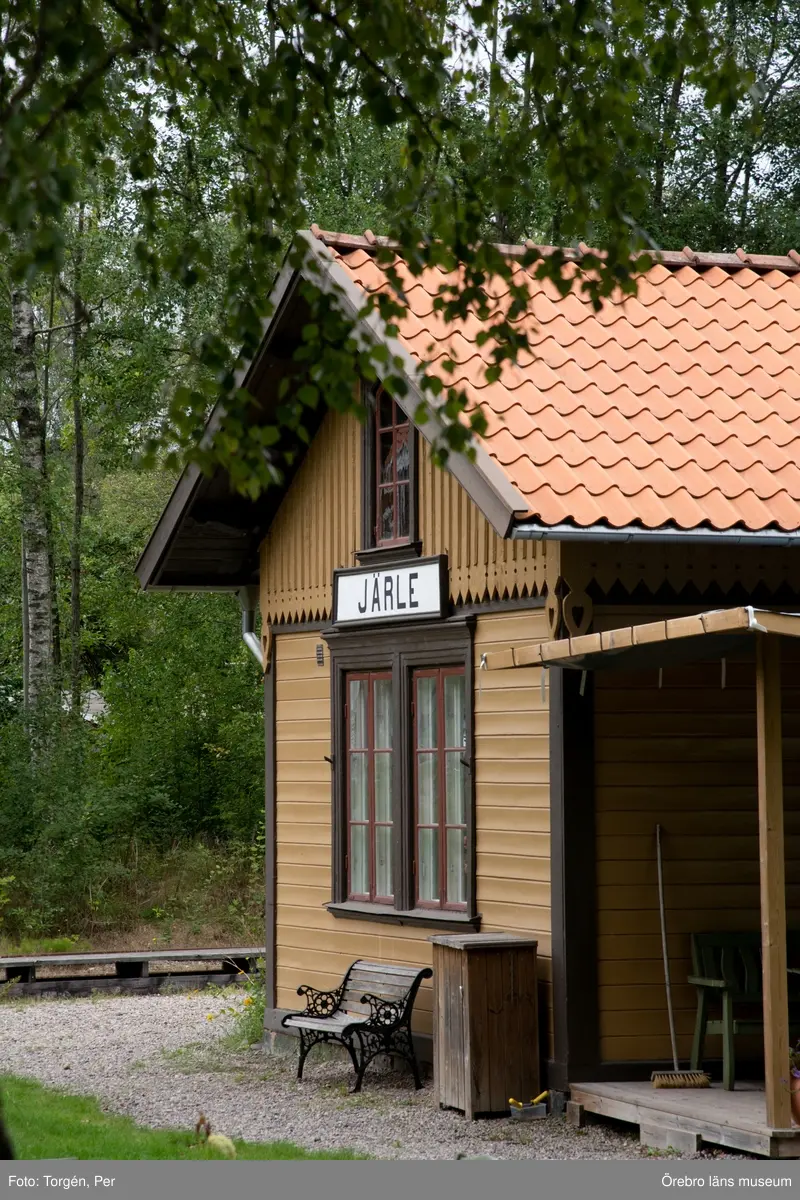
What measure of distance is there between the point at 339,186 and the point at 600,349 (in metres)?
14.7

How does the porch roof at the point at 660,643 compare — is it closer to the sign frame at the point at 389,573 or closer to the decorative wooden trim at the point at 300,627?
the sign frame at the point at 389,573

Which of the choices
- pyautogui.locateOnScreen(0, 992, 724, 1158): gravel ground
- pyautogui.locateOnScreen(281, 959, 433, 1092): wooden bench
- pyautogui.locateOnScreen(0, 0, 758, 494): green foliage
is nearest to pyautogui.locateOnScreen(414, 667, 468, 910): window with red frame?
pyautogui.locateOnScreen(281, 959, 433, 1092): wooden bench

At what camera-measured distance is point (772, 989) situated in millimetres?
8102

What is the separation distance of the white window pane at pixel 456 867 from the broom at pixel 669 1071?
1511 mm

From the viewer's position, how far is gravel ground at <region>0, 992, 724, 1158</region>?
30.5 feet

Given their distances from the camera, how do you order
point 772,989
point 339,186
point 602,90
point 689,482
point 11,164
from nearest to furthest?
point 11,164 < point 602,90 < point 772,989 < point 689,482 < point 339,186

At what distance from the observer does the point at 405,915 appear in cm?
1148

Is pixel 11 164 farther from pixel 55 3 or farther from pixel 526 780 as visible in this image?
pixel 526 780

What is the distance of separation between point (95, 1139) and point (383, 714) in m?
3.80

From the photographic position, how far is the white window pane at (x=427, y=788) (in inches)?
450

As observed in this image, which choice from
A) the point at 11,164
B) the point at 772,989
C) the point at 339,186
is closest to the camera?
the point at 11,164

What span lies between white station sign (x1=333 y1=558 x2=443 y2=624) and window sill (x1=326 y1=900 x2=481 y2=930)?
195 cm

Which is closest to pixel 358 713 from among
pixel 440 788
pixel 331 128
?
pixel 440 788

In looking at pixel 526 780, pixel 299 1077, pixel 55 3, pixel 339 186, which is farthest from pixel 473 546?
pixel 339 186
